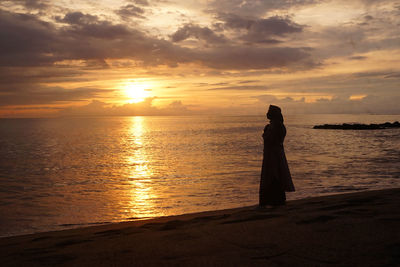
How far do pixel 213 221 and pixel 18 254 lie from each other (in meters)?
3.52

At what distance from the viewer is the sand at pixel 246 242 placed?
13.7 feet

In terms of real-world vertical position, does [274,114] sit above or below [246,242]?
above

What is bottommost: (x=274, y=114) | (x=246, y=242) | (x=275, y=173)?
(x=246, y=242)

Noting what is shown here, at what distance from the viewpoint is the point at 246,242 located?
4.92 meters

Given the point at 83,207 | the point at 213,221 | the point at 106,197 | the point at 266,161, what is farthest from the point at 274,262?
the point at 106,197

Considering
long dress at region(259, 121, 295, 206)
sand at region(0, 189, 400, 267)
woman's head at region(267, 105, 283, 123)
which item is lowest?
sand at region(0, 189, 400, 267)

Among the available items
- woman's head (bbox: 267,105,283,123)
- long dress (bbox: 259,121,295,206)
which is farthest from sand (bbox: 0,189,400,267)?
woman's head (bbox: 267,105,283,123)

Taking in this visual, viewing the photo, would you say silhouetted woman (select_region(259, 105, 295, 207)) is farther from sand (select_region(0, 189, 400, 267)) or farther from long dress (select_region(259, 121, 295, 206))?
sand (select_region(0, 189, 400, 267))

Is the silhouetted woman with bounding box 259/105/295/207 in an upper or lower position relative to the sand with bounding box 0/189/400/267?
upper

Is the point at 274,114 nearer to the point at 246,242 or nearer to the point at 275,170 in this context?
the point at 275,170

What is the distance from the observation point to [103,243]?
5523mm

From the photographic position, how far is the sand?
4180 mm

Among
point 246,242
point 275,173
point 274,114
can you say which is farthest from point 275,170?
point 246,242

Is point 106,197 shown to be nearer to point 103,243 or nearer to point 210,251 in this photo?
point 103,243
